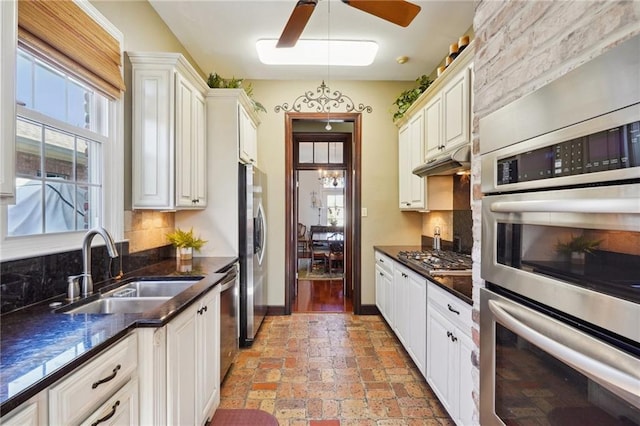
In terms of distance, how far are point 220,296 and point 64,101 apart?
1.52m

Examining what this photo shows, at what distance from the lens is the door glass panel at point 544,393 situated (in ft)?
2.34

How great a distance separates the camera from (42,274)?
1.45 m

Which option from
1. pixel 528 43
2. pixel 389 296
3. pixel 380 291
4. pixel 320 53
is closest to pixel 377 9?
pixel 528 43

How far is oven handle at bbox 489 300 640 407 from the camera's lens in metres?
0.64

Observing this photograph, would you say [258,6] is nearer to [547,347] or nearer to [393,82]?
[393,82]

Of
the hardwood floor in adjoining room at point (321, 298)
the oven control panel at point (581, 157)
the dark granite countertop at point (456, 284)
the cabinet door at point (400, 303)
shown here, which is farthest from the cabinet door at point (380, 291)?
the oven control panel at point (581, 157)

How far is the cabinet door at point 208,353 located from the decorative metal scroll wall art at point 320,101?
2621 millimetres

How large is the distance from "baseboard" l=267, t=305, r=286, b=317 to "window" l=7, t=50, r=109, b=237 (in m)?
2.32

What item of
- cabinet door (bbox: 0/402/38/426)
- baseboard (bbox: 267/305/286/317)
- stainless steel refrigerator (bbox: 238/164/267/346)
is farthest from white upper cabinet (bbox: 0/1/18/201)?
baseboard (bbox: 267/305/286/317)

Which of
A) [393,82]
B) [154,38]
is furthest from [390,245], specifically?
[154,38]

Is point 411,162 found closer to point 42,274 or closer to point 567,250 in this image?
point 567,250

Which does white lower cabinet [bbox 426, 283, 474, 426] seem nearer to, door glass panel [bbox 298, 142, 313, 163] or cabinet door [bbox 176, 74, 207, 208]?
cabinet door [bbox 176, 74, 207, 208]

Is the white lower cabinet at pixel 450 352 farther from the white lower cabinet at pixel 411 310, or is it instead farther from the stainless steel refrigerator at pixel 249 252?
the stainless steel refrigerator at pixel 249 252

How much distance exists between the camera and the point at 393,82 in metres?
3.87
